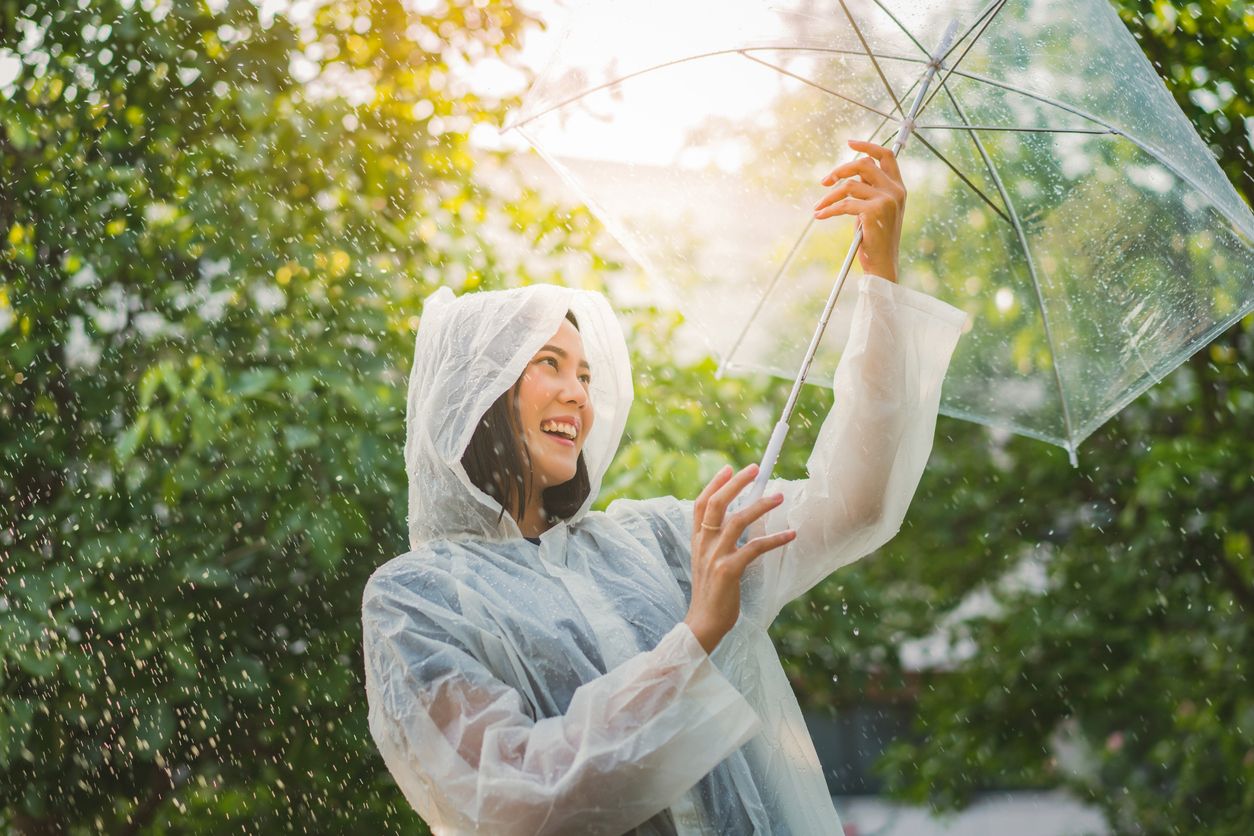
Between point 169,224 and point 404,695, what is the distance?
1626mm

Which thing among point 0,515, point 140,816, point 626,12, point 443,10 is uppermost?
point 626,12

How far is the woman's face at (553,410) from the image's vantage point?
1683 millimetres

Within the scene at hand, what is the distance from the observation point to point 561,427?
1696 millimetres

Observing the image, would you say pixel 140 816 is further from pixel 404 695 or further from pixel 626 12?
pixel 626 12

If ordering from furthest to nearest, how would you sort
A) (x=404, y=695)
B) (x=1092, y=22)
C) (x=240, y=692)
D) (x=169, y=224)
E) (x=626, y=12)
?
(x=169, y=224)
(x=240, y=692)
(x=626, y=12)
(x=1092, y=22)
(x=404, y=695)

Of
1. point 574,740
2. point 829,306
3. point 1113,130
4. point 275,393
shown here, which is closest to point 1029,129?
point 1113,130

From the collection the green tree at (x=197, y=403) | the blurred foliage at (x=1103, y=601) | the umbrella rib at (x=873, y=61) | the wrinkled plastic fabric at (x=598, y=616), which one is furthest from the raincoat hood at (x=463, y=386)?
the blurred foliage at (x=1103, y=601)

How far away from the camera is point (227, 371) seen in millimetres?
2523

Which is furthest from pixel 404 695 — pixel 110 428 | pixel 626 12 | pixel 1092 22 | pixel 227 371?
pixel 110 428

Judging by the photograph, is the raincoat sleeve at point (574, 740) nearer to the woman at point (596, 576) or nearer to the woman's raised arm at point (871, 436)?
the woman at point (596, 576)

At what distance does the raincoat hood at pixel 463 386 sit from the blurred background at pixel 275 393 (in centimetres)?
Answer: 77

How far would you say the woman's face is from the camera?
1.68 meters

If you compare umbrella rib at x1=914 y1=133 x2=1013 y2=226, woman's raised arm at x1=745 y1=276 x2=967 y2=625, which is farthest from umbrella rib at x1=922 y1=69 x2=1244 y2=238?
woman's raised arm at x1=745 y1=276 x2=967 y2=625

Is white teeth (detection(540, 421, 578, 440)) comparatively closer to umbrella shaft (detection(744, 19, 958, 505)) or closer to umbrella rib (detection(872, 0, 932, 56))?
umbrella shaft (detection(744, 19, 958, 505))
